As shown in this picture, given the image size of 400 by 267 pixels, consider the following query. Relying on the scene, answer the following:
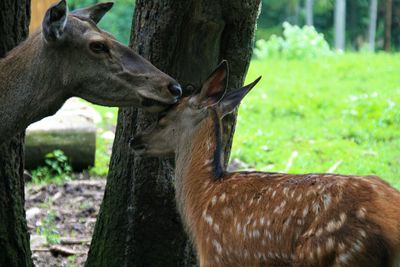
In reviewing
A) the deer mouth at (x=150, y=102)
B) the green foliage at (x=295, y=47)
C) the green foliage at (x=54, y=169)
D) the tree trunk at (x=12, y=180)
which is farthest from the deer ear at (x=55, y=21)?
the green foliage at (x=295, y=47)

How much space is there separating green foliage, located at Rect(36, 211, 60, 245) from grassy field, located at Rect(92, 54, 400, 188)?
1.60m

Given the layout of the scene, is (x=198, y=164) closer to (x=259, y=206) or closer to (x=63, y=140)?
(x=259, y=206)

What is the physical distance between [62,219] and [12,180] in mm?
2555

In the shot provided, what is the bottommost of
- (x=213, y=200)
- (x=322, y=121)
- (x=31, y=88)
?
(x=213, y=200)

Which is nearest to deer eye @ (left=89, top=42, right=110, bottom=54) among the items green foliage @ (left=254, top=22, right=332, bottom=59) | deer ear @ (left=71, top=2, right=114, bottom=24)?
deer ear @ (left=71, top=2, right=114, bottom=24)

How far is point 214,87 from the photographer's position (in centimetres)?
541

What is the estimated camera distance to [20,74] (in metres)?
5.27

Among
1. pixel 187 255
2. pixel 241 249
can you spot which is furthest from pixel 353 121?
pixel 241 249

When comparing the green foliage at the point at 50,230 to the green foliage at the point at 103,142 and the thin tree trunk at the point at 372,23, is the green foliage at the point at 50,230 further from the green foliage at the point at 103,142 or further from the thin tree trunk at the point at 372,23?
the thin tree trunk at the point at 372,23

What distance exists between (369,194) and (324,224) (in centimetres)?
27

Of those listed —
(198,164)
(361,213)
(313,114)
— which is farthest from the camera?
(313,114)

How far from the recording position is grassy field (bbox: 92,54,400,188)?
10.3 metres

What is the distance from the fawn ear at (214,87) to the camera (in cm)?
533

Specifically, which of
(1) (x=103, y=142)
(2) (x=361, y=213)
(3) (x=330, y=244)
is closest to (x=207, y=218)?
(3) (x=330, y=244)
